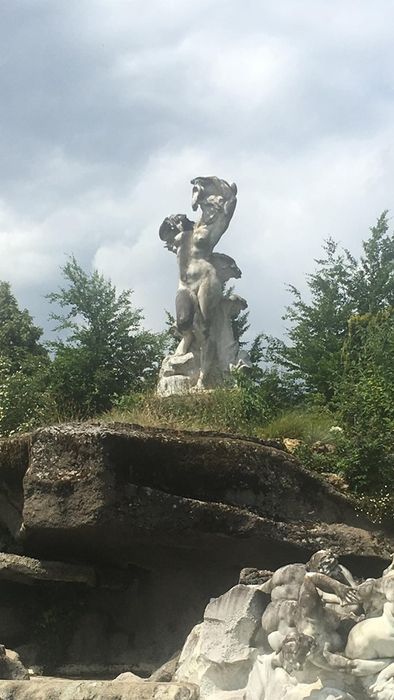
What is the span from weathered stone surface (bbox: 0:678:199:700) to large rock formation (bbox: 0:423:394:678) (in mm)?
1432

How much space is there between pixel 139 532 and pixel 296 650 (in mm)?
2275

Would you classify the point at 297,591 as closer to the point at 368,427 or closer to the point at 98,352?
the point at 368,427

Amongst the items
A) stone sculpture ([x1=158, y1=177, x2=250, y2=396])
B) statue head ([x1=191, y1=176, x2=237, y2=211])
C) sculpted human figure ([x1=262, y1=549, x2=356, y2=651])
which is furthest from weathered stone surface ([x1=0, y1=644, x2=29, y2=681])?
statue head ([x1=191, y1=176, x2=237, y2=211])

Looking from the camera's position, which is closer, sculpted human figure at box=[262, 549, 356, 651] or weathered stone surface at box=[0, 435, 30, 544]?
sculpted human figure at box=[262, 549, 356, 651]

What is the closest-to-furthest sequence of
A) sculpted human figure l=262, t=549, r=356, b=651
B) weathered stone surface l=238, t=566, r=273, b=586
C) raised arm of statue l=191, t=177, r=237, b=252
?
sculpted human figure l=262, t=549, r=356, b=651, weathered stone surface l=238, t=566, r=273, b=586, raised arm of statue l=191, t=177, r=237, b=252

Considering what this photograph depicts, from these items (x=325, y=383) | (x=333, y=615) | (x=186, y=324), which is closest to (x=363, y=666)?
(x=333, y=615)

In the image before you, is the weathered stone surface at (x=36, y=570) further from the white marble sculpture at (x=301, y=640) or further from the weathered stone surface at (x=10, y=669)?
the white marble sculpture at (x=301, y=640)

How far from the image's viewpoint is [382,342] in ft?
38.7

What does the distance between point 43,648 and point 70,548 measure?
144cm

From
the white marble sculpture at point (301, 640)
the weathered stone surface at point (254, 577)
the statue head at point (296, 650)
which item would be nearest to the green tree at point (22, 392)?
the weathered stone surface at point (254, 577)

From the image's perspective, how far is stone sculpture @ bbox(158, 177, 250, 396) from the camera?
1407 cm

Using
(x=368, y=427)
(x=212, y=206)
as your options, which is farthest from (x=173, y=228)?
(x=368, y=427)

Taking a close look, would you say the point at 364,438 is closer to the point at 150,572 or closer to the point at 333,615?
the point at 150,572

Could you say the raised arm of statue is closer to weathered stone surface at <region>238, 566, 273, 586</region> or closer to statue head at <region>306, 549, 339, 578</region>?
weathered stone surface at <region>238, 566, 273, 586</region>
